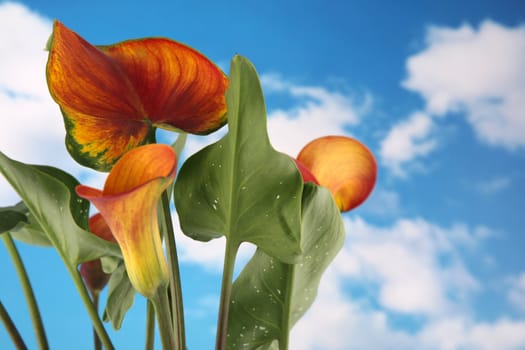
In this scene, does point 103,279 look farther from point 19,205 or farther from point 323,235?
point 323,235

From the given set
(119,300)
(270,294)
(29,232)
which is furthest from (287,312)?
(29,232)

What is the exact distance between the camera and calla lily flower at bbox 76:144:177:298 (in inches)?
12.9

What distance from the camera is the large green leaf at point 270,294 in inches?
18.4

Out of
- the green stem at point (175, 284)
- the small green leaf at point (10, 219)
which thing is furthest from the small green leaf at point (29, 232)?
the green stem at point (175, 284)

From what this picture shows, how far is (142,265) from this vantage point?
1.15 ft

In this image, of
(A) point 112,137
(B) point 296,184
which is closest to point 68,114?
(A) point 112,137

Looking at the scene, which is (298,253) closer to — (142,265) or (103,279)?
(142,265)

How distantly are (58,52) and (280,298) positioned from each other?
23 cm

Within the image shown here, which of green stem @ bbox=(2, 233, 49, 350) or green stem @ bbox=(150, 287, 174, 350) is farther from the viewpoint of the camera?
green stem @ bbox=(2, 233, 49, 350)

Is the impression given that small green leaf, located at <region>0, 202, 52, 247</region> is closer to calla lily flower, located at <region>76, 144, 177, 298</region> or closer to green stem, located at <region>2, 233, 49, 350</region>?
green stem, located at <region>2, 233, 49, 350</region>

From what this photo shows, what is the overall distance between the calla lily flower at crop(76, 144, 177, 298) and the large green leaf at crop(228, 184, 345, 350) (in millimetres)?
129

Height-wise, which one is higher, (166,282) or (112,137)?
(112,137)

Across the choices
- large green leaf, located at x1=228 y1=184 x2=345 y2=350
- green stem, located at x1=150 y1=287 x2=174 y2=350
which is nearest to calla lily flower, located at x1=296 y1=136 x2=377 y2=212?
large green leaf, located at x1=228 y1=184 x2=345 y2=350

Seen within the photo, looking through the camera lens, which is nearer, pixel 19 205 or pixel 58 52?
pixel 58 52
